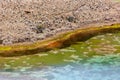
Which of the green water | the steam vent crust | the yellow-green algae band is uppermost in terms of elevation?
the steam vent crust

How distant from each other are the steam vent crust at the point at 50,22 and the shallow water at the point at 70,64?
0.53 meters

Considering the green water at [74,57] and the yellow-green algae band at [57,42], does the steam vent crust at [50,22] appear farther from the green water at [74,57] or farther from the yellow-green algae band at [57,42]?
the green water at [74,57]

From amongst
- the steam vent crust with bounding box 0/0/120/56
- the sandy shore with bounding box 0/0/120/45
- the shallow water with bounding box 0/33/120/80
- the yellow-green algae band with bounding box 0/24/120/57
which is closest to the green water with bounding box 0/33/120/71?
the shallow water with bounding box 0/33/120/80

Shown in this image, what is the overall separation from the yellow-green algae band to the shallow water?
25cm

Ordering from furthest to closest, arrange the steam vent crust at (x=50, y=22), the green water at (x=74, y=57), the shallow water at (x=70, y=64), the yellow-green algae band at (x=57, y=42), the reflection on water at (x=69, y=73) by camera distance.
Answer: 1. the steam vent crust at (x=50, y=22)
2. the yellow-green algae band at (x=57, y=42)
3. the green water at (x=74, y=57)
4. the shallow water at (x=70, y=64)
5. the reflection on water at (x=69, y=73)

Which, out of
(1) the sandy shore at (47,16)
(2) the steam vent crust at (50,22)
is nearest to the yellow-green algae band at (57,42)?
(2) the steam vent crust at (50,22)

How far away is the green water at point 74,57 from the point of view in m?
13.1

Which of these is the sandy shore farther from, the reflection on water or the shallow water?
the reflection on water

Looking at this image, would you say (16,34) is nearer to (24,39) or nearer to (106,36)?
(24,39)

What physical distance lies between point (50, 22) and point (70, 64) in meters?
4.28

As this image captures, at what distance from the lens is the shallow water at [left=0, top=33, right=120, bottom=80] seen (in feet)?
39.7

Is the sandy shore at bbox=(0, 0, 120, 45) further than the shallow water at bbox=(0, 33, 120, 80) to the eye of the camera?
Yes

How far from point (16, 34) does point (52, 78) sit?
13.7ft

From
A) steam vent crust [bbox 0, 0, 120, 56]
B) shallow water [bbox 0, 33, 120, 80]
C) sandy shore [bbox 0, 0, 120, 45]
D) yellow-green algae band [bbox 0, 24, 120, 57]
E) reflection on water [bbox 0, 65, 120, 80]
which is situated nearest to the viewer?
reflection on water [bbox 0, 65, 120, 80]
